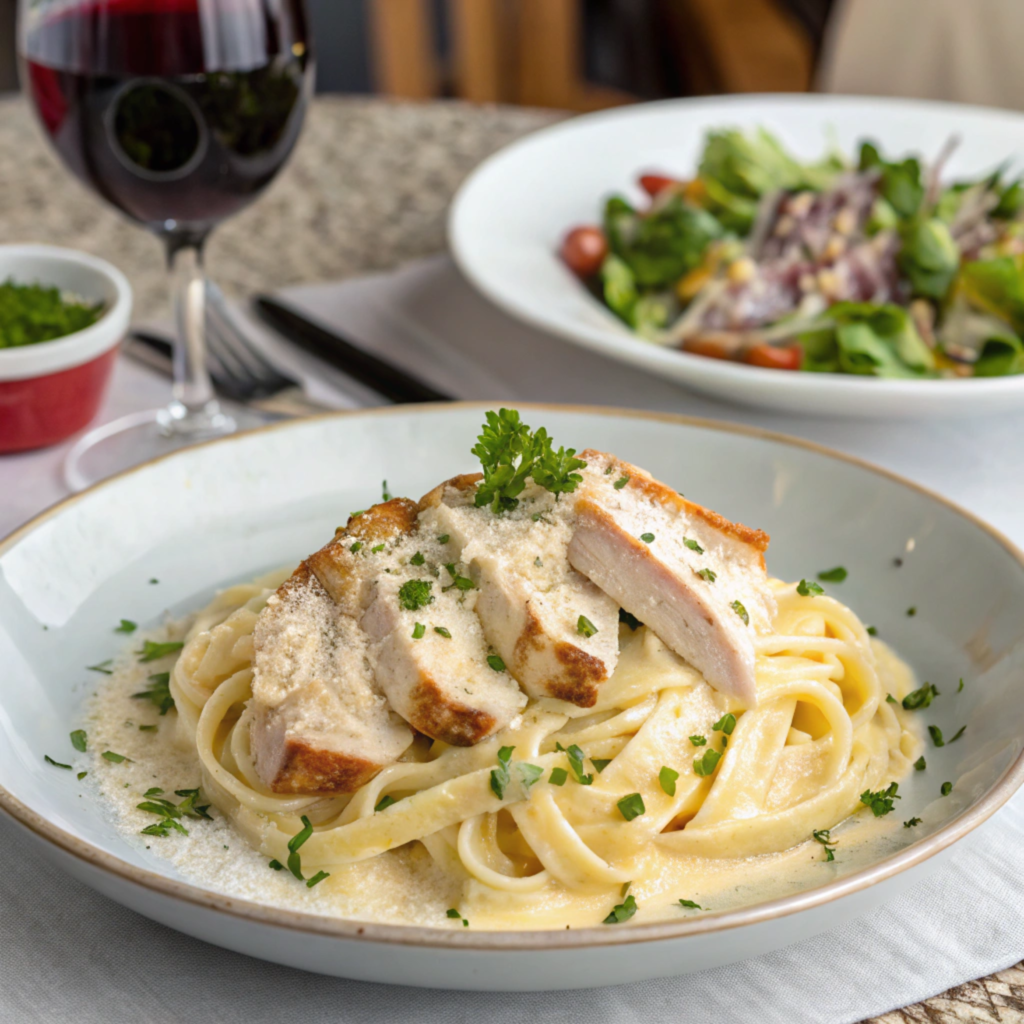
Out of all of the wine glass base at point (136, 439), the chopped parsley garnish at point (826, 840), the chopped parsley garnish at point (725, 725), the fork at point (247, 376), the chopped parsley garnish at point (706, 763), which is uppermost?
the chopped parsley garnish at point (725, 725)

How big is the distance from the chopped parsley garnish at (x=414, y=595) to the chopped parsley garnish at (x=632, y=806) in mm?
405


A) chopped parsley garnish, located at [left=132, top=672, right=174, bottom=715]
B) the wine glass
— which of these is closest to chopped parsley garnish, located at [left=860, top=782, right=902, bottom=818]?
chopped parsley garnish, located at [left=132, top=672, right=174, bottom=715]

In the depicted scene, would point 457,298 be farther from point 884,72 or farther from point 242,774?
point 884,72

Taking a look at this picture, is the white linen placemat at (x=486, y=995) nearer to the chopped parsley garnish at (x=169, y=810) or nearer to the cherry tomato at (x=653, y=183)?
the chopped parsley garnish at (x=169, y=810)

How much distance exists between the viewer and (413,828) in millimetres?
1749

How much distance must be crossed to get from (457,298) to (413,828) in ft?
8.05

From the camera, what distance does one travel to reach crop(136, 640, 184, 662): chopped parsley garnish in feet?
7.01

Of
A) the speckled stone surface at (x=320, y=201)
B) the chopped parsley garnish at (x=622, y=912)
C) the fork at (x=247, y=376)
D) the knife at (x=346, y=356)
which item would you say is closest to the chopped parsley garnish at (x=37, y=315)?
the fork at (x=247, y=376)

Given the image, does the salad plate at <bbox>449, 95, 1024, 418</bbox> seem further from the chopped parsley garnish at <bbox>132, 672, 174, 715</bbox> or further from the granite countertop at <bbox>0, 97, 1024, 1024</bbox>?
the chopped parsley garnish at <bbox>132, 672, 174, 715</bbox>

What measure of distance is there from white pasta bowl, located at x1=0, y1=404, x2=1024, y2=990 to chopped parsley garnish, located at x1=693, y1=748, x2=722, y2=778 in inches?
9.7

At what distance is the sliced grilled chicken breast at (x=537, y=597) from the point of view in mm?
1756

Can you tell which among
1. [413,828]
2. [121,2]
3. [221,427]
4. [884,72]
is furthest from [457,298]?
[884,72]

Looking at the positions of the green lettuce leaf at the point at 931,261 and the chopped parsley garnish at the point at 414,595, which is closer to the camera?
the chopped parsley garnish at the point at 414,595

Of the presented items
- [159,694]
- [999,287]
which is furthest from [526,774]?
[999,287]
